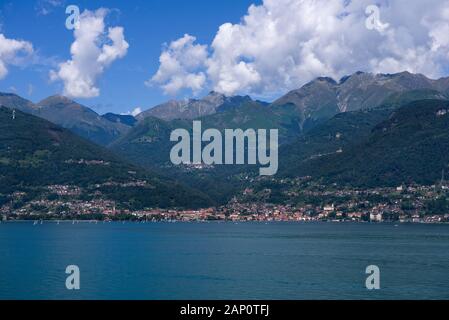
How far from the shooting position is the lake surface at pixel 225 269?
69.2 metres

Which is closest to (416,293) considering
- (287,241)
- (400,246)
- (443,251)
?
(443,251)

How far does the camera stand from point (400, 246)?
126938 mm

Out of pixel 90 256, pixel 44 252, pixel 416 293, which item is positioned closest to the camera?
pixel 416 293

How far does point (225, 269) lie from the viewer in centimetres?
8838

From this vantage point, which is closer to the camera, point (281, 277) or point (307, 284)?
point (307, 284)

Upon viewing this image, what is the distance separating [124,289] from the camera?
71250mm

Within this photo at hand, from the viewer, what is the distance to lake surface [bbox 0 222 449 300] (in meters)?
69.2

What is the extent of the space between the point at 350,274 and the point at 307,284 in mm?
10738
